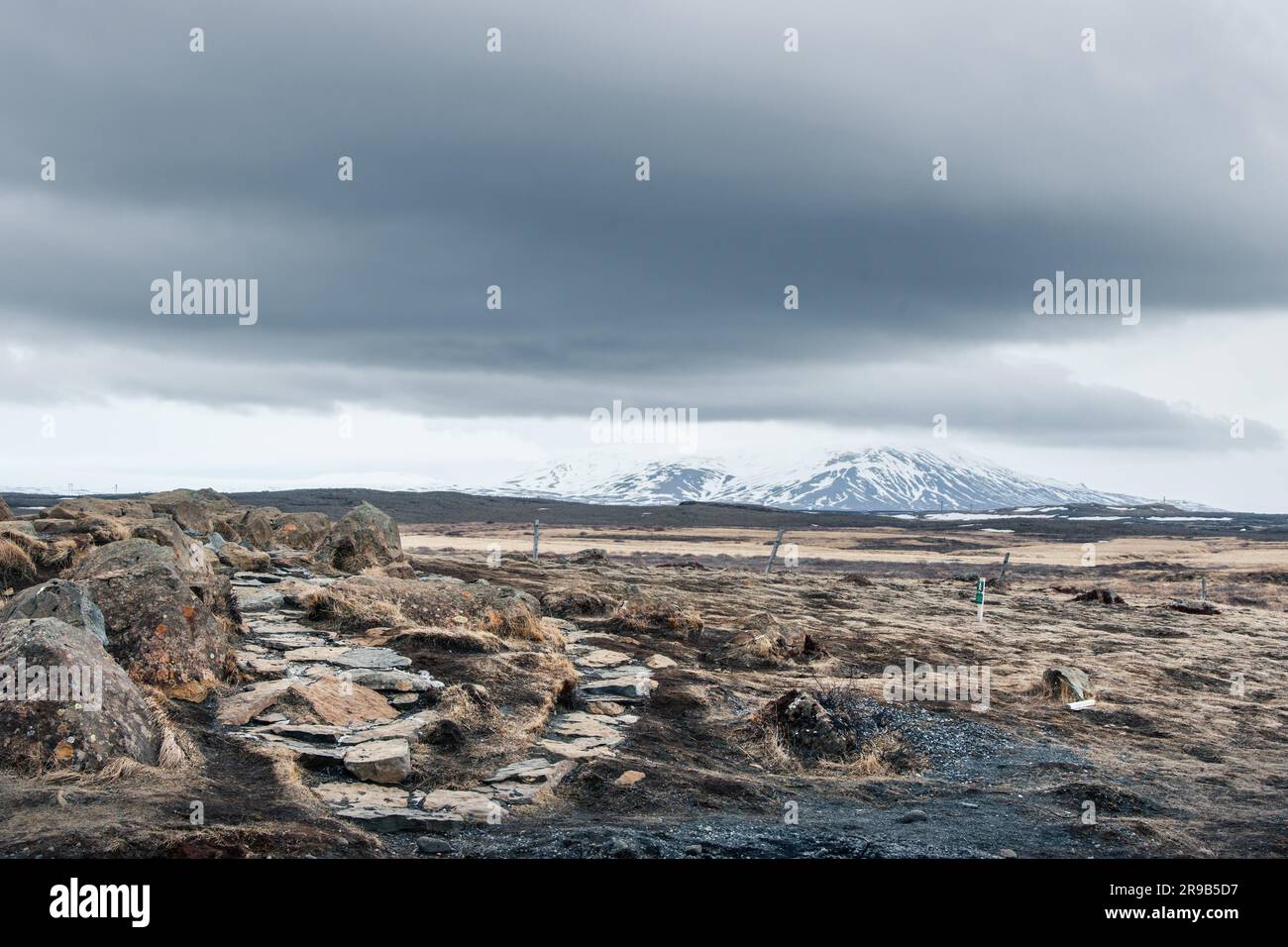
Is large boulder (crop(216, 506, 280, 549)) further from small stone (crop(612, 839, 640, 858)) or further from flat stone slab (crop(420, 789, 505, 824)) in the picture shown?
small stone (crop(612, 839, 640, 858))

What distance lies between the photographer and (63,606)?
1053 cm

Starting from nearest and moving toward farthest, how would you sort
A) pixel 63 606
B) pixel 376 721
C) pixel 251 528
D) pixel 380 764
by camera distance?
1. pixel 380 764
2. pixel 63 606
3. pixel 376 721
4. pixel 251 528

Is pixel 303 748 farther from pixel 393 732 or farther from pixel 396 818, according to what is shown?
pixel 396 818

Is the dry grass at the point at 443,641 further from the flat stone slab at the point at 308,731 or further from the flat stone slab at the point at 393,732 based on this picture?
the flat stone slab at the point at 308,731

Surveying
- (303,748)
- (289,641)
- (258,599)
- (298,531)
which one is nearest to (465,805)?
(303,748)

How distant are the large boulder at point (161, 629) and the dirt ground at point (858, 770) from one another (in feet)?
2.22

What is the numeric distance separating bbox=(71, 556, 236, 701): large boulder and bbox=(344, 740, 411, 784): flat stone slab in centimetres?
259

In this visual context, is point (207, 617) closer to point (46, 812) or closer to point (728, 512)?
point (46, 812)

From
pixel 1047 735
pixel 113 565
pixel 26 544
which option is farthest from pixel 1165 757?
pixel 26 544

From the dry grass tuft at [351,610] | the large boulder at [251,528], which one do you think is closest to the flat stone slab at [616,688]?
the dry grass tuft at [351,610]

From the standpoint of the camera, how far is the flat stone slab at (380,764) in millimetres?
9398

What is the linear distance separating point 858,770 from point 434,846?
19.7ft
